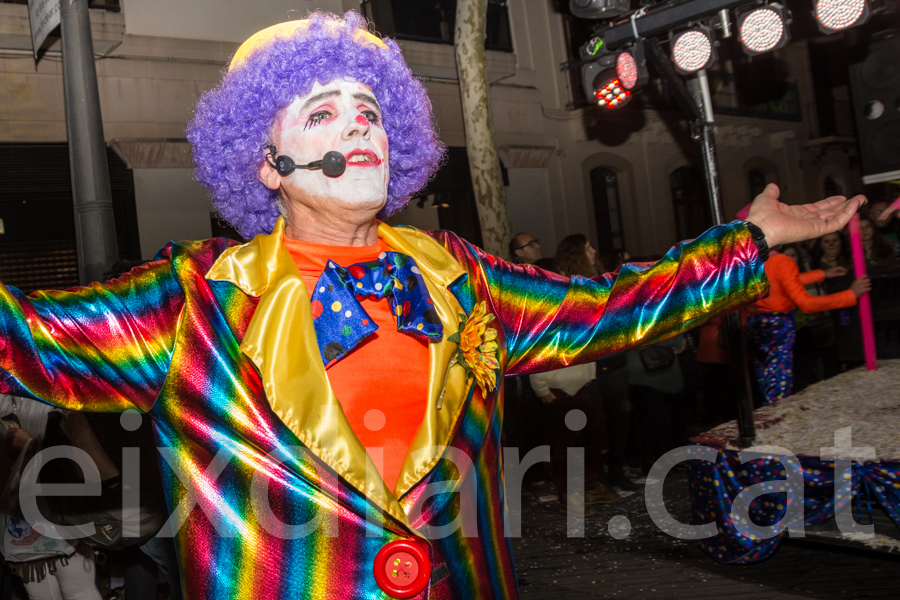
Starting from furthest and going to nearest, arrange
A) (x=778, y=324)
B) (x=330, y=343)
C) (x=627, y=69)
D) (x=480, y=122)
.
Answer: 1. (x=480, y=122)
2. (x=627, y=69)
3. (x=778, y=324)
4. (x=330, y=343)

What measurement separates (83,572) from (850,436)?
11.3 feet

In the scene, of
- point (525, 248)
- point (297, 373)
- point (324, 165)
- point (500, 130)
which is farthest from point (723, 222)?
point (500, 130)

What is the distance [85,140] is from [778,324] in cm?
446

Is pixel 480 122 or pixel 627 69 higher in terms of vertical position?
pixel 480 122

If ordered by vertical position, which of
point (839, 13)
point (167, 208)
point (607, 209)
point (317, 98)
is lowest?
point (317, 98)

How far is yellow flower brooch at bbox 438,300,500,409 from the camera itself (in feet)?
5.10

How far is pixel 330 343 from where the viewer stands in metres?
1.48

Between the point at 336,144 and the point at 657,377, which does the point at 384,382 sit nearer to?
the point at 336,144

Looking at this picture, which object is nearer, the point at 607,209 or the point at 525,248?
the point at 525,248

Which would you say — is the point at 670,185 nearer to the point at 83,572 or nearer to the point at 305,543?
the point at 83,572

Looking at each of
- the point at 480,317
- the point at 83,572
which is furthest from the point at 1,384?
the point at 83,572

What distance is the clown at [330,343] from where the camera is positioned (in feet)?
4.53

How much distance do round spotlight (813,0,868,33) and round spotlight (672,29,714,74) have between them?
28.0 inches

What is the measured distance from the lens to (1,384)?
1.34m
